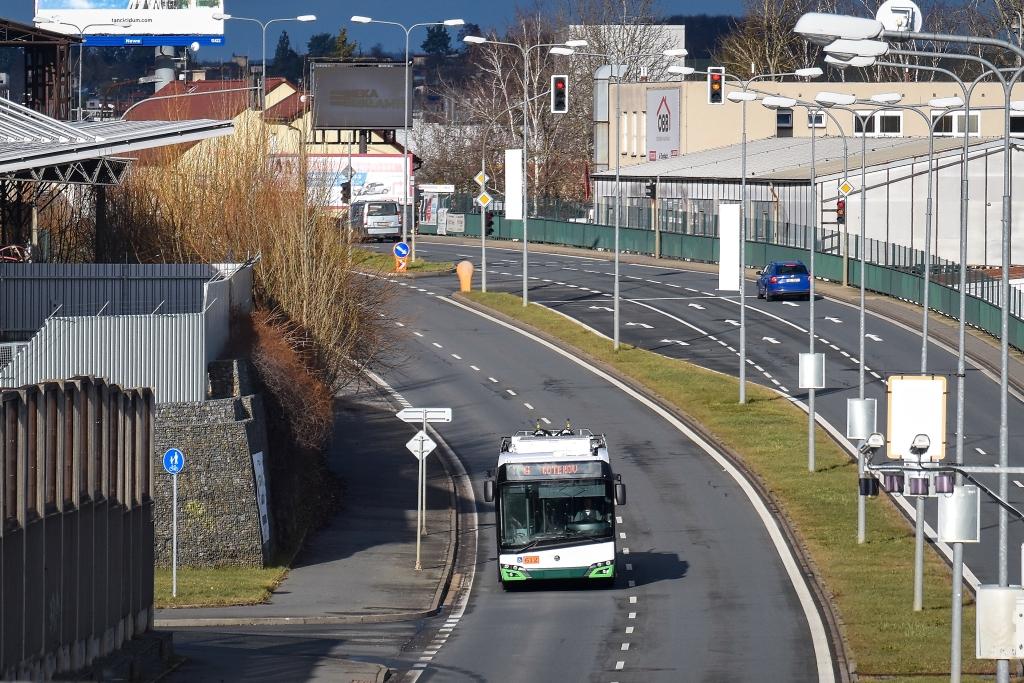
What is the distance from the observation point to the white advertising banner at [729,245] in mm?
51781

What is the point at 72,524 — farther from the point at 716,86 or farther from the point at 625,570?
the point at 716,86

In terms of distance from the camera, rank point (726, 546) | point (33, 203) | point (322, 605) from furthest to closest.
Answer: point (33, 203) → point (726, 546) → point (322, 605)

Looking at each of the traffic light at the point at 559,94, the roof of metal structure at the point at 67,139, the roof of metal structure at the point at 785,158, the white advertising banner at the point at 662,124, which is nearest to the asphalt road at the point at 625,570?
the traffic light at the point at 559,94

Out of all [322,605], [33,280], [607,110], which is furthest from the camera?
[607,110]

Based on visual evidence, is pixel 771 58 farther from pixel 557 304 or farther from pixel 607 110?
pixel 557 304

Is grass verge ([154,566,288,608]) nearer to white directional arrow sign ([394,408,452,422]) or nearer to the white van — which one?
white directional arrow sign ([394,408,452,422])

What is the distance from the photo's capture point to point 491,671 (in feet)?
84.7

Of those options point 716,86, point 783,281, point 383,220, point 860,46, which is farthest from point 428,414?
point 383,220

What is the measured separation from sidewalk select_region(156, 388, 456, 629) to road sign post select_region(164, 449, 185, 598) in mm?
920

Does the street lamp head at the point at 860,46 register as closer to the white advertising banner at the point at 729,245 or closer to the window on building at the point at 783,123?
the white advertising banner at the point at 729,245

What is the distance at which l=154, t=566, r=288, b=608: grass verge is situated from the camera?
30.9 metres

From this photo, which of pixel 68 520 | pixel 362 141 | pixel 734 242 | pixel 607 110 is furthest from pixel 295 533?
pixel 607 110

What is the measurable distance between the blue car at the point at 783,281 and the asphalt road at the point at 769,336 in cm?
47

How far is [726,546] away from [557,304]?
31.1m
